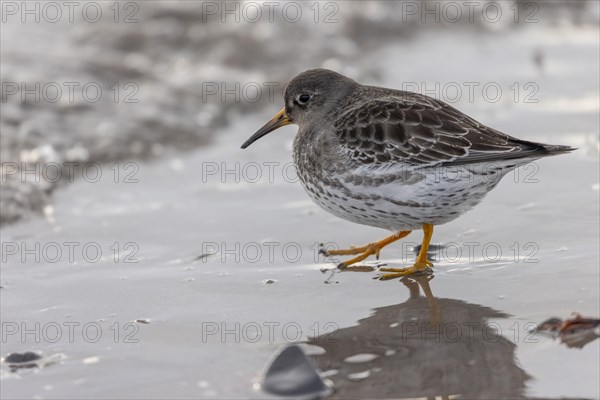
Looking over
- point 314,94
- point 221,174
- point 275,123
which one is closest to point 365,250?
point 314,94

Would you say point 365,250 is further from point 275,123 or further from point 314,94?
point 275,123

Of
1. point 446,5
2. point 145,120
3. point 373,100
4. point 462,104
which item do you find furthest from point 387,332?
point 446,5

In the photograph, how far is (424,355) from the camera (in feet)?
18.5

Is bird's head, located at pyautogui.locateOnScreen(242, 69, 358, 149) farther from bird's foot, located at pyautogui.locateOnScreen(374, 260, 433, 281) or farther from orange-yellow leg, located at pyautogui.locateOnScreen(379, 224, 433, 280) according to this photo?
bird's foot, located at pyautogui.locateOnScreen(374, 260, 433, 281)

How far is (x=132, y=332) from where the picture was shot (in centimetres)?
634

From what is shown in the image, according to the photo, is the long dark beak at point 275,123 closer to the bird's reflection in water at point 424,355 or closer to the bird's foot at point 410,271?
the bird's foot at point 410,271

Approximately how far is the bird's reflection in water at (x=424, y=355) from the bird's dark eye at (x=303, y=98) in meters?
2.41

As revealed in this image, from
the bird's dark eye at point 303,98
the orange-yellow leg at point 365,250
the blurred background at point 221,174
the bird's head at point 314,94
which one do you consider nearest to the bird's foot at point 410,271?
the blurred background at point 221,174

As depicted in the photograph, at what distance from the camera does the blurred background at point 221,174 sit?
610 centimetres

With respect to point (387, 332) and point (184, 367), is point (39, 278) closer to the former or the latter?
point (184, 367)

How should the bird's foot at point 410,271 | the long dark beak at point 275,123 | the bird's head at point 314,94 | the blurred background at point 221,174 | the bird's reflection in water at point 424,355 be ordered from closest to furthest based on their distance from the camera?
1. the bird's reflection in water at point 424,355
2. the blurred background at point 221,174
3. the bird's foot at point 410,271
4. the bird's head at point 314,94
5. the long dark beak at point 275,123

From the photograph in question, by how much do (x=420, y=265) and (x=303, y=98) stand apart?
206 cm

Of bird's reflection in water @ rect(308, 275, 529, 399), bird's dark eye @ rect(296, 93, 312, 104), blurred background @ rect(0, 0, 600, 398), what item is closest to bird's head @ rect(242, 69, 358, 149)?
bird's dark eye @ rect(296, 93, 312, 104)

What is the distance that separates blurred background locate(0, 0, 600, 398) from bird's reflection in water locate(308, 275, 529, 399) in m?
0.06
